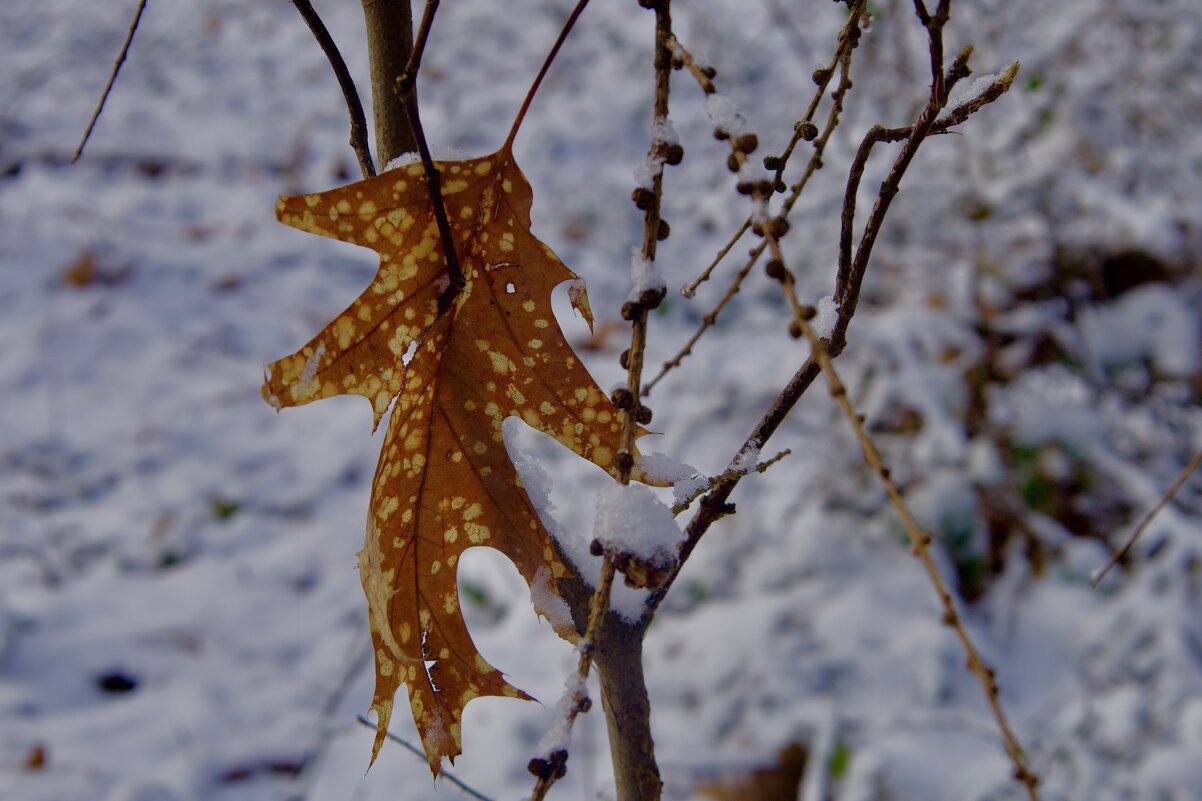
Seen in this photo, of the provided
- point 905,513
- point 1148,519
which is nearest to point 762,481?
point 1148,519

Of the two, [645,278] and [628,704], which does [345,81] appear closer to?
[645,278]

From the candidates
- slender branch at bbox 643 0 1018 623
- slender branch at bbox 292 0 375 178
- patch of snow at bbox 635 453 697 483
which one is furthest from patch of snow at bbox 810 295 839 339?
slender branch at bbox 292 0 375 178

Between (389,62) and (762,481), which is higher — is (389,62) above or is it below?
below

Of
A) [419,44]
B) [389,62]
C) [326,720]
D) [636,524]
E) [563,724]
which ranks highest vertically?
[326,720]

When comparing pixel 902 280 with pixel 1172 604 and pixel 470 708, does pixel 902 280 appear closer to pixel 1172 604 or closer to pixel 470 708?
pixel 1172 604

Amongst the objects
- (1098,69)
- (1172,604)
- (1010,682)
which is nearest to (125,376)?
(1010,682)

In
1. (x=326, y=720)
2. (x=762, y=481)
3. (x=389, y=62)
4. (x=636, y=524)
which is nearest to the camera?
(x=636, y=524)
